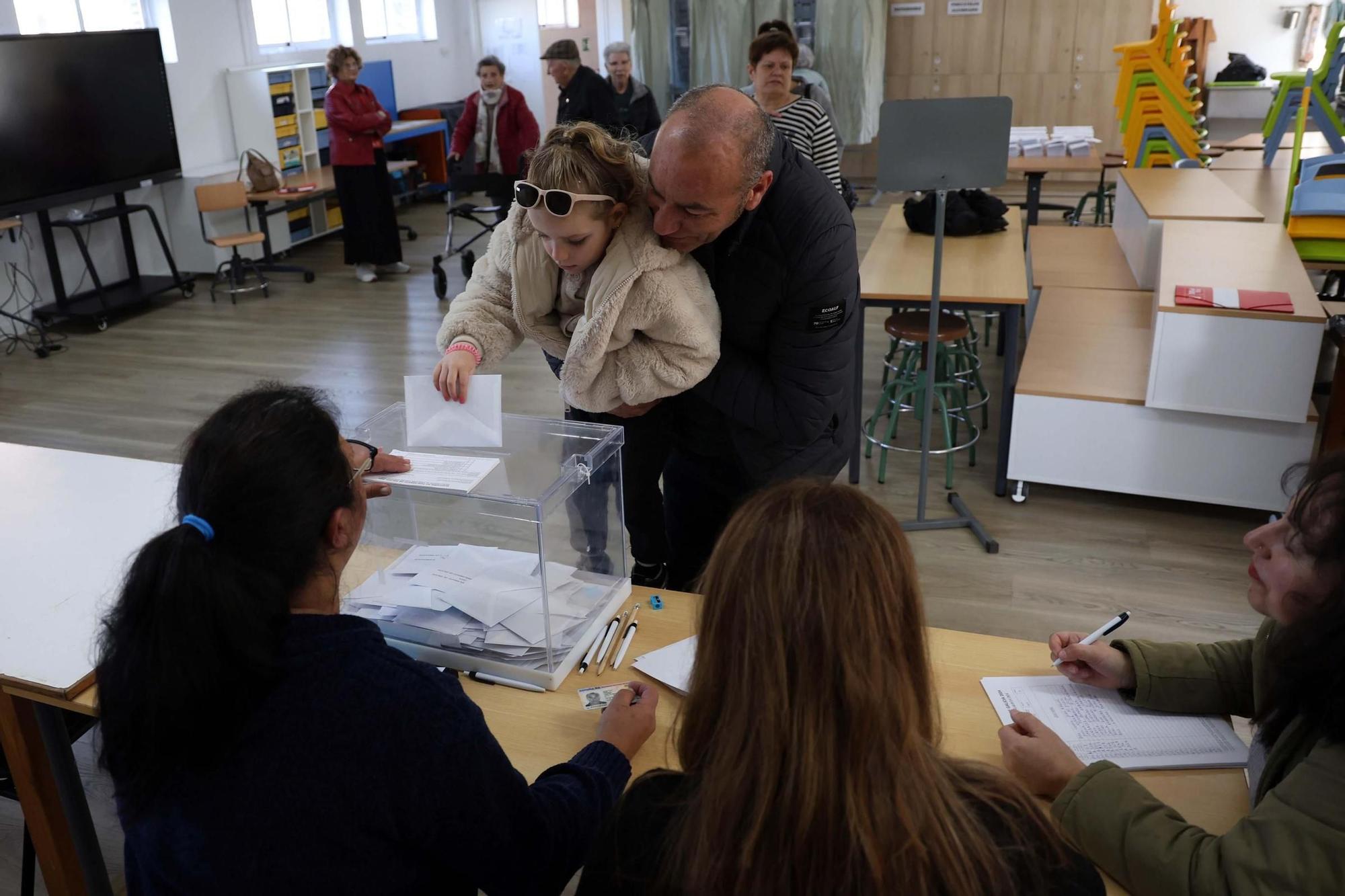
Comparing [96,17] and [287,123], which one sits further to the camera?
[287,123]

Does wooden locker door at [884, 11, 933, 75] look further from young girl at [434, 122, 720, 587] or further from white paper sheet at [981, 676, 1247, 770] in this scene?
white paper sheet at [981, 676, 1247, 770]

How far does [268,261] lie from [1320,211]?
6396 mm

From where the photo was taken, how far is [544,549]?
5.04 feet

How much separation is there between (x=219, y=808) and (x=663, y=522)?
127cm

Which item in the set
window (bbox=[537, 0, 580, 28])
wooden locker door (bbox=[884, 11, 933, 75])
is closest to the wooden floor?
wooden locker door (bbox=[884, 11, 933, 75])

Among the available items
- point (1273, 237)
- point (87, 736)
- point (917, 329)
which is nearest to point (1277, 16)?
point (1273, 237)

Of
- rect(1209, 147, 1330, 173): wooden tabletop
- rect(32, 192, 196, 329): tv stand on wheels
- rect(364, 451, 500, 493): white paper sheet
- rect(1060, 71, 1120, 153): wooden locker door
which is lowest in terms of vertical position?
rect(32, 192, 196, 329): tv stand on wheels

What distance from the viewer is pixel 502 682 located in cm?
157

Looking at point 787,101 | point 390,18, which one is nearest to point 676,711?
point 787,101

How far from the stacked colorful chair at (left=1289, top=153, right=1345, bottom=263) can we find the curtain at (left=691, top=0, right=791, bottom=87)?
643 cm

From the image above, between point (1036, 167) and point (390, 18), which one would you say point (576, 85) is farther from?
point (390, 18)

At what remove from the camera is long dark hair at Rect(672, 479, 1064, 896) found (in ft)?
2.78

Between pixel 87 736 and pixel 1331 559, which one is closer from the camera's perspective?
pixel 1331 559

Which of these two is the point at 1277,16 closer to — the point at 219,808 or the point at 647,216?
the point at 647,216
